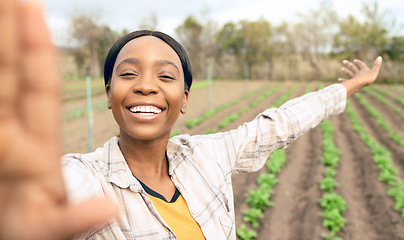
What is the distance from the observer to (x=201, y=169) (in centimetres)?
145

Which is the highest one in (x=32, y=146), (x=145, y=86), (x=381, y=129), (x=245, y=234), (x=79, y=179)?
(x=145, y=86)

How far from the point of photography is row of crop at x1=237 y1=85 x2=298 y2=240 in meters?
4.28

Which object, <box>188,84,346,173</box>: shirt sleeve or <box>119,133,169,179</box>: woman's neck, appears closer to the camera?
<box>119,133,169,179</box>: woman's neck

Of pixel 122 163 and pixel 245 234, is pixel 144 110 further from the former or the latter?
pixel 245 234

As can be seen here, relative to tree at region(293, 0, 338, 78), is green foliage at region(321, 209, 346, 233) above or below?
below

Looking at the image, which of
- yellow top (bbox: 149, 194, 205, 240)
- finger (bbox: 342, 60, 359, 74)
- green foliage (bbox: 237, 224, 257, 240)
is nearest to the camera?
yellow top (bbox: 149, 194, 205, 240)

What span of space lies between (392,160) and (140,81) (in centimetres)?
729

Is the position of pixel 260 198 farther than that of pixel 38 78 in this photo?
Yes

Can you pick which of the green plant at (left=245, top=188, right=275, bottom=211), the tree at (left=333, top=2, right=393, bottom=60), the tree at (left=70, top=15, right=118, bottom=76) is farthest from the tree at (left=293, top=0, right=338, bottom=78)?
the green plant at (left=245, top=188, right=275, bottom=211)

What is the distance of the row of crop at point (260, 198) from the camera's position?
4.28m

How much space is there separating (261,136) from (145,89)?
2.23 feet

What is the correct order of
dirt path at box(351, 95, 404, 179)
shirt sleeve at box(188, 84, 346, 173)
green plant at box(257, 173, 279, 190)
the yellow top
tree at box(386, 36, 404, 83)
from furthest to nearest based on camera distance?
tree at box(386, 36, 404, 83) < dirt path at box(351, 95, 404, 179) < green plant at box(257, 173, 279, 190) < shirt sleeve at box(188, 84, 346, 173) < the yellow top

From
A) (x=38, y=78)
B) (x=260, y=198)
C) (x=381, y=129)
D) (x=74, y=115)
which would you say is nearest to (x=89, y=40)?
(x=74, y=115)

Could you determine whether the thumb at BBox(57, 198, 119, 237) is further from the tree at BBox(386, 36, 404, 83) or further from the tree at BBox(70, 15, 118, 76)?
the tree at BBox(386, 36, 404, 83)
